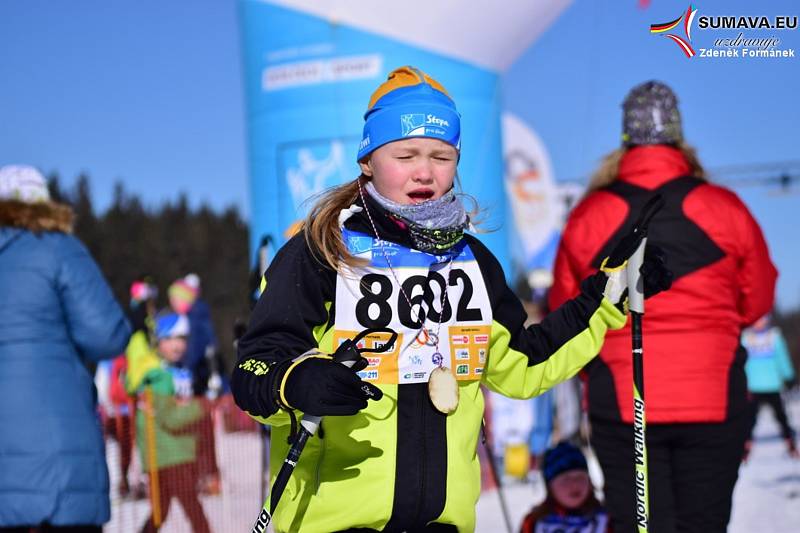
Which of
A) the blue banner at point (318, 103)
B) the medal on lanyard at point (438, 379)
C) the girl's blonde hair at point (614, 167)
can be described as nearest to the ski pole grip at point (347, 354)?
the medal on lanyard at point (438, 379)

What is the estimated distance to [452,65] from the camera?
332 inches

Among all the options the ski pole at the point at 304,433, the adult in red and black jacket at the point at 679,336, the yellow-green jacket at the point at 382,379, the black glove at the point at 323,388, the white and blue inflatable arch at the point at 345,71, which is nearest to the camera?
the black glove at the point at 323,388

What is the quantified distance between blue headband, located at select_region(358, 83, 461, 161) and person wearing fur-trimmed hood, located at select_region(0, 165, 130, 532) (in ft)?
6.33

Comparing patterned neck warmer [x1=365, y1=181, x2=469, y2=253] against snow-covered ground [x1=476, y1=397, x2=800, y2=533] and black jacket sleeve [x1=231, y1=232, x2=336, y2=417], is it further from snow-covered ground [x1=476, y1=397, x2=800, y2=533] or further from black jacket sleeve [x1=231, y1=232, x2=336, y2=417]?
snow-covered ground [x1=476, y1=397, x2=800, y2=533]

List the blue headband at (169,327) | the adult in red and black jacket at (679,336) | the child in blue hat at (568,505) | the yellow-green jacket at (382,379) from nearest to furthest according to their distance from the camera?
the yellow-green jacket at (382,379) → the adult in red and black jacket at (679,336) → the child in blue hat at (568,505) → the blue headband at (169,327)

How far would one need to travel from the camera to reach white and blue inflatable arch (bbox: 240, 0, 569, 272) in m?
8.27

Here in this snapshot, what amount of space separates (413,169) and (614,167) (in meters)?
1.63

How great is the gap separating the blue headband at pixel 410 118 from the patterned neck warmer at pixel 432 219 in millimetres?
146

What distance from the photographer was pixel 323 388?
2.12 meters

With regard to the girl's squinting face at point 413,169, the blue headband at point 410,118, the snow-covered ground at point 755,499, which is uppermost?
the blue headband at point 410,118

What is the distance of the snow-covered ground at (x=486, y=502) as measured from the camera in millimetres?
6828

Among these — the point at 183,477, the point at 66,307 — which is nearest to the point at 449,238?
the point at 66,307

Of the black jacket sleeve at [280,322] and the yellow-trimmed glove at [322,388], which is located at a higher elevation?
the black jacket sleeve at [280,322]

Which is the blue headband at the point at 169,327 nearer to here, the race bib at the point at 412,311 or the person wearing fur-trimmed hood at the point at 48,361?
the person wearing fur-trimmed hood at the point at 48,361
